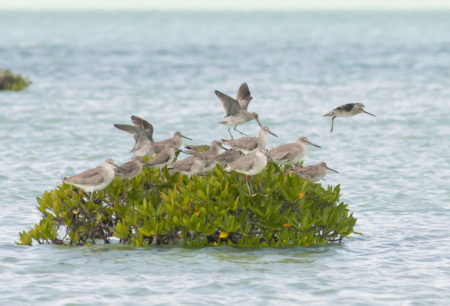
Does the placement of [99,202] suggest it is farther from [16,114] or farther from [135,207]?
[16,114]

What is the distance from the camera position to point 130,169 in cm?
1372

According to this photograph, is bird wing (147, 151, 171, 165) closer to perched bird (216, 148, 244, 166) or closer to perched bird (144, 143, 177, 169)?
perched bird (144, 143, 177, 169)

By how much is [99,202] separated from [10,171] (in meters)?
8.89

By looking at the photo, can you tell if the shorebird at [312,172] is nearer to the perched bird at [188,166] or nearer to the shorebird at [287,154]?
the shorebird at [287,154]

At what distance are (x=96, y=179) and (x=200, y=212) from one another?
168cm

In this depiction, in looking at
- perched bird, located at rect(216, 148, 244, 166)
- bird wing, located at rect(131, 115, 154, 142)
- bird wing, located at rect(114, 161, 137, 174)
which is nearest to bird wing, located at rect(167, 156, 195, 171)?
perched bird, located at rect(216, 148, 244, 166)

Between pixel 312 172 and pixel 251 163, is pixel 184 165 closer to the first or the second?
pixel 251 163

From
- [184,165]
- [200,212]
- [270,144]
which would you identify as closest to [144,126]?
[184,165]

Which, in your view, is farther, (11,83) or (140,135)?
(11,83)

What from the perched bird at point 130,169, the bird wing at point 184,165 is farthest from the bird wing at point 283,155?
the perched bird at point 130,169

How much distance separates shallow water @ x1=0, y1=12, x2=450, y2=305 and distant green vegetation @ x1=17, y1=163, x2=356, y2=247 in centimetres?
28

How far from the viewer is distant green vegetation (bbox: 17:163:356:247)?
44.7 ft

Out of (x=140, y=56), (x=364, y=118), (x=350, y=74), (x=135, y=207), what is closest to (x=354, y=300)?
(x=135, y=207)

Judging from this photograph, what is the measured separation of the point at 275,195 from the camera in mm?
13945
